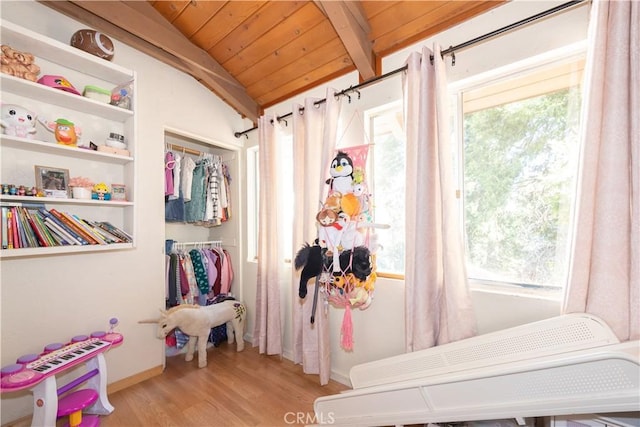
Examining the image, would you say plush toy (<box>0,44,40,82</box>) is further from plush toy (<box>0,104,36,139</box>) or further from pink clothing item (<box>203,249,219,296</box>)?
pink clothing item (<box>203,249,219,296</box>)

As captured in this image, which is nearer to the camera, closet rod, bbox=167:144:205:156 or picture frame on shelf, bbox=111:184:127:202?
picture frame on shelf, bbox=111:184:127:202

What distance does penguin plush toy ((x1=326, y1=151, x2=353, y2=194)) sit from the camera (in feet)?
5.12

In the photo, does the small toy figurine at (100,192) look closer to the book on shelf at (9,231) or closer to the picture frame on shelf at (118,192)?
the picture frame on shelf at (118,192)

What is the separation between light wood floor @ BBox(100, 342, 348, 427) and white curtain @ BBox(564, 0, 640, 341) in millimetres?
1752

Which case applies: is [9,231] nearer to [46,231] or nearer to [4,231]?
[4,231]

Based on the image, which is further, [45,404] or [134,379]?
[134,379]

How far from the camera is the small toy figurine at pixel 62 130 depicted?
1703 mm

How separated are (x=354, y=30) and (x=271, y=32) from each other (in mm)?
756

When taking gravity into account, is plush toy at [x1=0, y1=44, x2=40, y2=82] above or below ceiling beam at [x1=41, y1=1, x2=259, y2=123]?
below

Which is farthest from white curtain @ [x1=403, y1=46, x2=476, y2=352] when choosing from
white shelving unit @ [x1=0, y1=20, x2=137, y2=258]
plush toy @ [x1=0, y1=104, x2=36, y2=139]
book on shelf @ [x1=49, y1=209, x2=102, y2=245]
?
plush toy @ [x1=0, y1=104, x2=36, y2=139]

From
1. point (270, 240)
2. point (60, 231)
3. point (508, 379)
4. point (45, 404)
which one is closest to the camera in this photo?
point (508, 379)

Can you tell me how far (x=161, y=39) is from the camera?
7.04ft

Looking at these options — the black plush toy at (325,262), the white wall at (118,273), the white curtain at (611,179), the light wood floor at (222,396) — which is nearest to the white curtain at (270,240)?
the light wood floor at (222,396)

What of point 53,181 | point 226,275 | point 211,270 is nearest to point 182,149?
point 53,181
